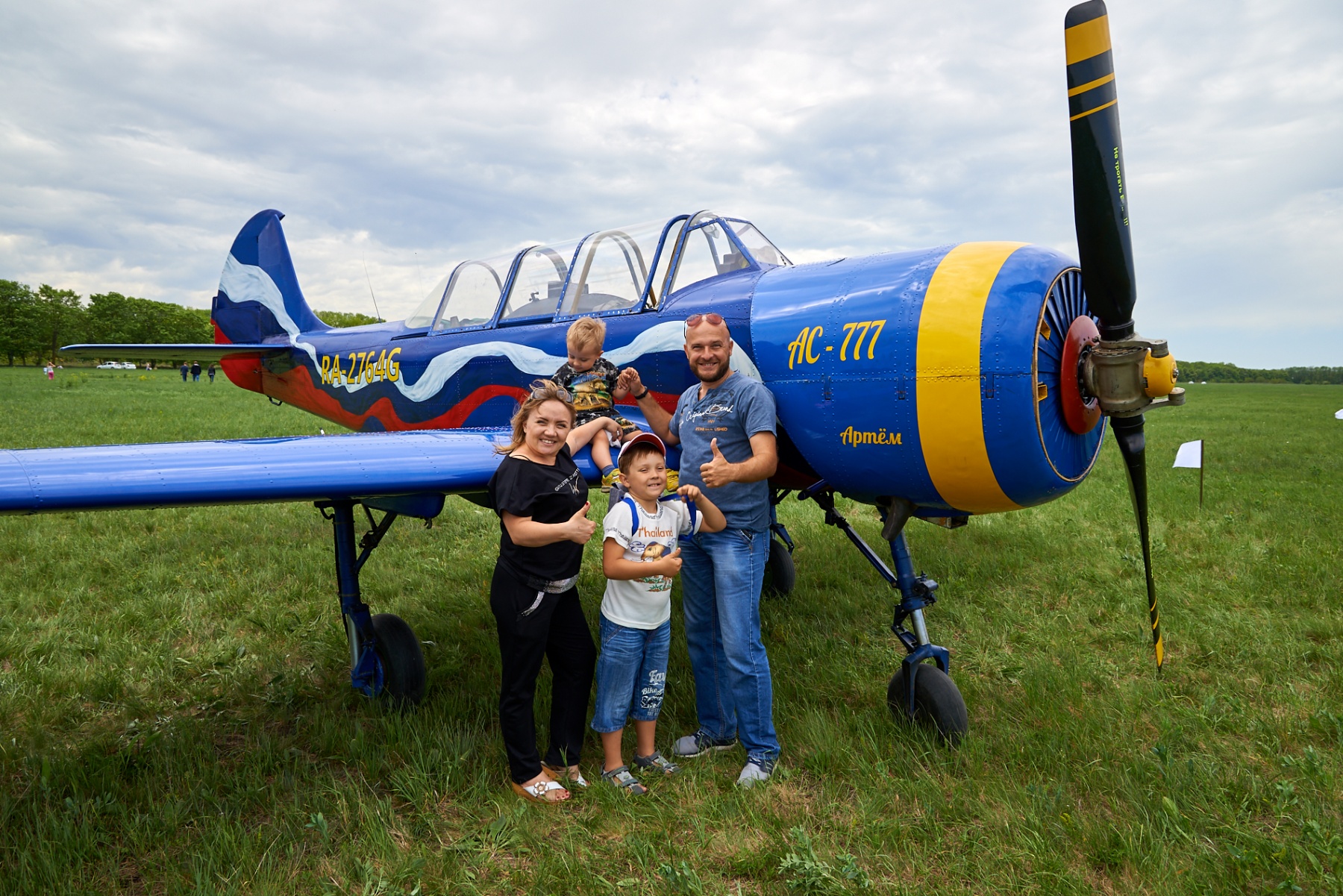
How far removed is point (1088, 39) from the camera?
2865mm

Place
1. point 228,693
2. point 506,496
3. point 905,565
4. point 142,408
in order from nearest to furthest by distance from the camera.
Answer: point 506,496
point 905,565
point 228,693
point 142,408

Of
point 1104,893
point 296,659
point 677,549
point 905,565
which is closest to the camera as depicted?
point 1104,893

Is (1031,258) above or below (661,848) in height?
above

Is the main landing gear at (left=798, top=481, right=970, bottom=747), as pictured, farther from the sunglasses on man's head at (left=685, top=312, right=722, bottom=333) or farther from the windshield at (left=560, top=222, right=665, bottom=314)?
the windshield at (left=560, top=222, right=665, bottom=314)

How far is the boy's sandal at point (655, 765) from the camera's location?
3.32 metres

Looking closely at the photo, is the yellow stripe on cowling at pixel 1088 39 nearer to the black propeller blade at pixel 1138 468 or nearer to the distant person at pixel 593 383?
the black propeller blade at pixel 1138 468

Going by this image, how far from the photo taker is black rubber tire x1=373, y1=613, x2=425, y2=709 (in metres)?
4.20

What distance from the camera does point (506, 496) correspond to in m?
3.05

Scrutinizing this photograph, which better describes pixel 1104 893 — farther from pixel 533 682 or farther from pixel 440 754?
pixel 440 754

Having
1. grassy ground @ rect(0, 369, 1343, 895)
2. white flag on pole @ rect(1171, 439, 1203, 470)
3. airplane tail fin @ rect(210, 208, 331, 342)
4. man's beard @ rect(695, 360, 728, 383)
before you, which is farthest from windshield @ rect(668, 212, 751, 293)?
white flag on pole @ rect(1171, 439, 1203, 470)

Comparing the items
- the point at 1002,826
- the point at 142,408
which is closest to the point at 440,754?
the point at 1002,826

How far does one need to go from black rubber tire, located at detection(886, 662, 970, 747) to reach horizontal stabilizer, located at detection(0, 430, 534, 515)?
1908mm

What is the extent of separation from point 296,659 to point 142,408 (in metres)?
21.1

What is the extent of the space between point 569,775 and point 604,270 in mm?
3031
